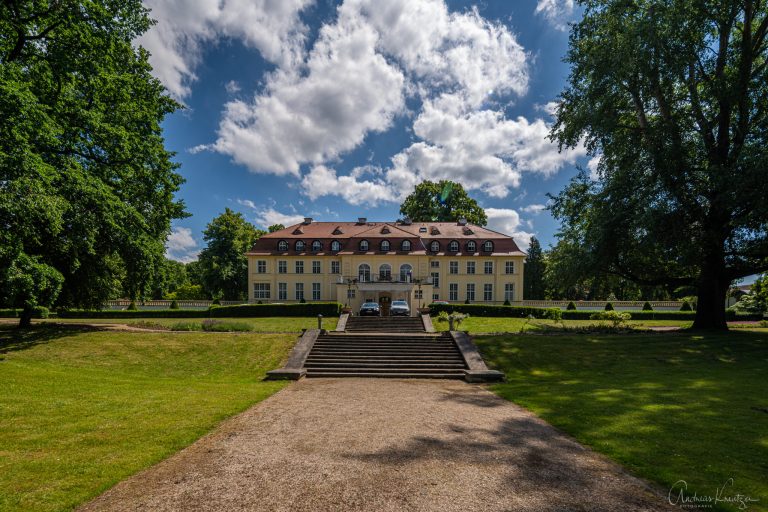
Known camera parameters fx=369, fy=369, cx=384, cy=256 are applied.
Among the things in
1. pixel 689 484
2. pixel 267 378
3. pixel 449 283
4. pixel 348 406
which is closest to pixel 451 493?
pixel 689 484

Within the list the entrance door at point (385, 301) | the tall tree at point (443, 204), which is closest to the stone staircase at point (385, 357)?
the entrance door at point (385, 301)

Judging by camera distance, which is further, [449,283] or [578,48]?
[449,283]

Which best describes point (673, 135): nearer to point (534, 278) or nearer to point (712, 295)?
point (712, 295)

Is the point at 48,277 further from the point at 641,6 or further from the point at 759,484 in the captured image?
the point at 641,6

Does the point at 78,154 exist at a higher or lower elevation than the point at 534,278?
higher

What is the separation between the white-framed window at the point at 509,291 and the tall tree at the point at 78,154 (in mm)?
33054

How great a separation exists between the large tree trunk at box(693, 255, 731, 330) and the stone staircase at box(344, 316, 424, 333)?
1654 cm

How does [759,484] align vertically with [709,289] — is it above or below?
below

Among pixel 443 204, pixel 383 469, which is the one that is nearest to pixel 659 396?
pixel 383 469

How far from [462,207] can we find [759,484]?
180 ft

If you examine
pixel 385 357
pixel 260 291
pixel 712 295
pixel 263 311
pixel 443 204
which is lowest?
pixel 385 357

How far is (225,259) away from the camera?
155ft

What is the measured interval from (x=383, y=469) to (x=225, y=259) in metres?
46.5

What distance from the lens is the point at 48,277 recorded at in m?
16.1
